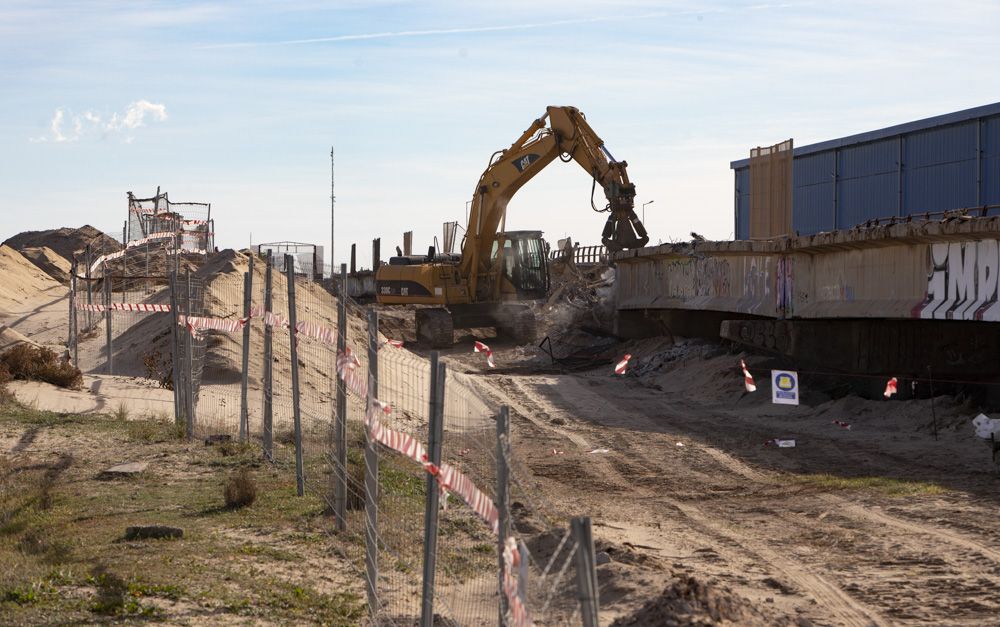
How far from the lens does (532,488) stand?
41.6 ft

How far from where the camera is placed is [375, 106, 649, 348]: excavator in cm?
3195

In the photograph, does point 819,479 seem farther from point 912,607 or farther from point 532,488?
point 912,607

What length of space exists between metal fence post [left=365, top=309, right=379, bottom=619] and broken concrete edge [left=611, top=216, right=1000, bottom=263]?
1074 cm

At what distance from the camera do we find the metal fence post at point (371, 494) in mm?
7562

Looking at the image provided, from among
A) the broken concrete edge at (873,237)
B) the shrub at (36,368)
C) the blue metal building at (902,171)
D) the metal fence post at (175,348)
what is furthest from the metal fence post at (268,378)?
the blue metal building at (902,171)

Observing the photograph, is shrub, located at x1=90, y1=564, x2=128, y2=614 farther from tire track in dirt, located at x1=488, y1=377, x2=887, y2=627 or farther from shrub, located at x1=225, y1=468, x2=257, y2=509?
tire track in dirt, located at x1=488, y1=377, x2=887, y2=627

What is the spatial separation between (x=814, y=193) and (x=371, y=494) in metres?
35.2

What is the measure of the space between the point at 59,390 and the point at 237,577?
12370 millimetres

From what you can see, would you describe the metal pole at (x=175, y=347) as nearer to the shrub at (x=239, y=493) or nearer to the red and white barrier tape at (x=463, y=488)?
the shrub at (x=239, y=493)

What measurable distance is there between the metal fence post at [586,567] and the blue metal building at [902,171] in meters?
28.3

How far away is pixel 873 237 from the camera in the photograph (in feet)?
60.4

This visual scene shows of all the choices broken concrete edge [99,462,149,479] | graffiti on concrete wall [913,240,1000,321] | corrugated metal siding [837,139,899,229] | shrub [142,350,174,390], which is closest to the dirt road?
graffiti on concrete wall [913,240,1000,321]

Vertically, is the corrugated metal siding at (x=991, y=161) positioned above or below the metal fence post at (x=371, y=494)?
above

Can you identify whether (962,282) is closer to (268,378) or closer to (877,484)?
(877,484)
